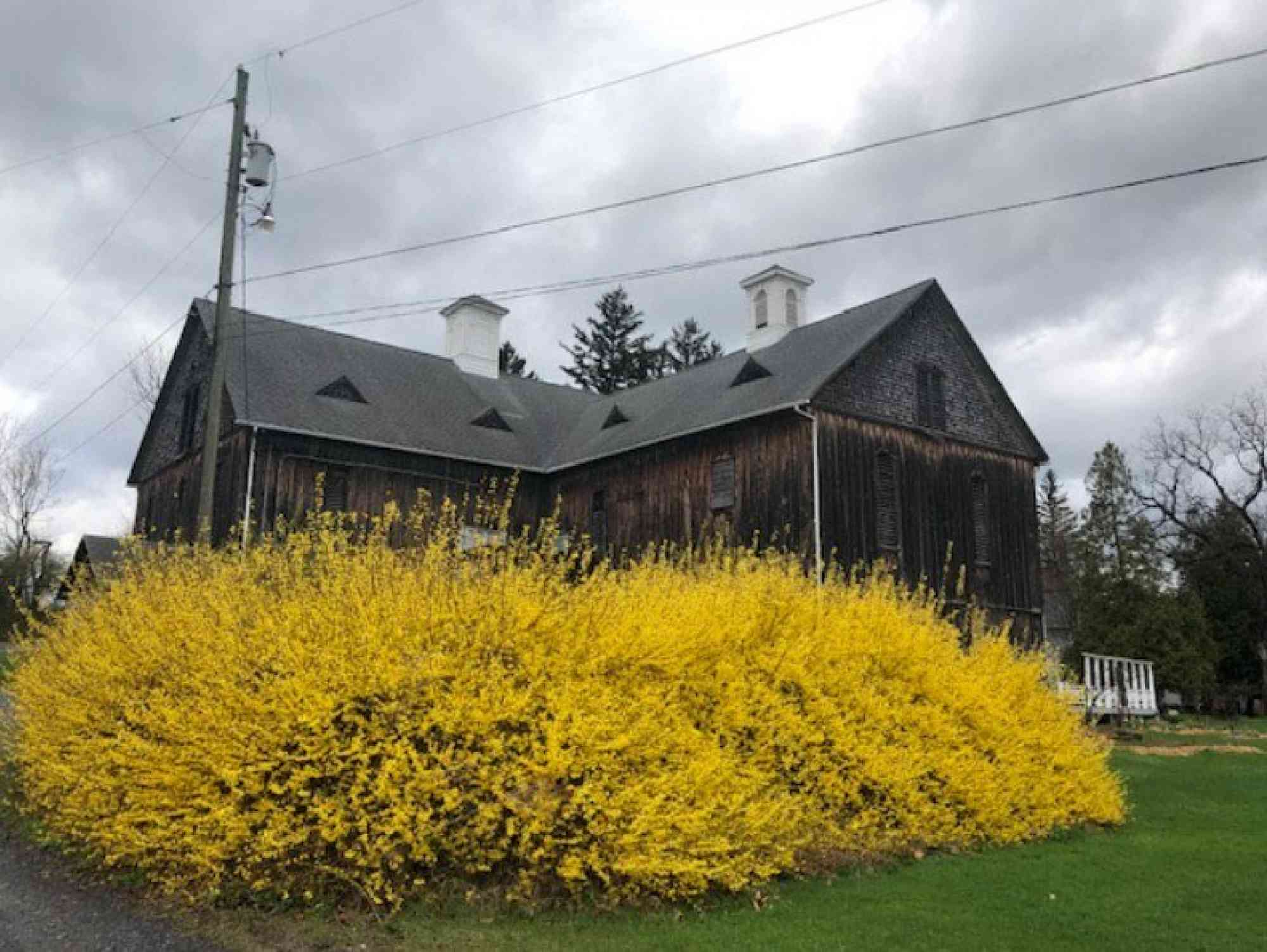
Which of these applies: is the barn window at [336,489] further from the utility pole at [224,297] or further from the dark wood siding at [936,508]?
the dark wood siding at [936,508]

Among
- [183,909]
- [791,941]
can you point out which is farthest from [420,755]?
[791,941]

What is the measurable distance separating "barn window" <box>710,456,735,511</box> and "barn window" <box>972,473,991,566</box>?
20.0 ft

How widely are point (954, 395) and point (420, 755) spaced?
66.8 ft

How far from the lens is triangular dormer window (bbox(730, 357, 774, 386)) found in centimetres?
2417

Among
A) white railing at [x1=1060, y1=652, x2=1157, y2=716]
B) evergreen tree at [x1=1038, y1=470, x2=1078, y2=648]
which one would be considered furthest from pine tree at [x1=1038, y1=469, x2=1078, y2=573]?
white railing at [x1=1060, y1=652, x2=1157, y2=716]

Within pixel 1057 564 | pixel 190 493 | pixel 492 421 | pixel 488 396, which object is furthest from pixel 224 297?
pixel 1057 564

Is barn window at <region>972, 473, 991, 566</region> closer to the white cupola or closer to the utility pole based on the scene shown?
the white cupola

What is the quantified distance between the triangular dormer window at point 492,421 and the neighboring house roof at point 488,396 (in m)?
0.03

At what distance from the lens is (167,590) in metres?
8.41

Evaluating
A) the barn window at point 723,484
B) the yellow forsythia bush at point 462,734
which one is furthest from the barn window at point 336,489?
the yellow forsythia bush at point 462,734

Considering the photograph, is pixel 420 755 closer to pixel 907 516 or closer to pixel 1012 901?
pixel 1012 901

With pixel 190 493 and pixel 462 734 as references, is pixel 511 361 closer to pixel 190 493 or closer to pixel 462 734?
pixel 190 493

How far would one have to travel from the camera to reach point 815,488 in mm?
20859

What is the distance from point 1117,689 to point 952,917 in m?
22.8
